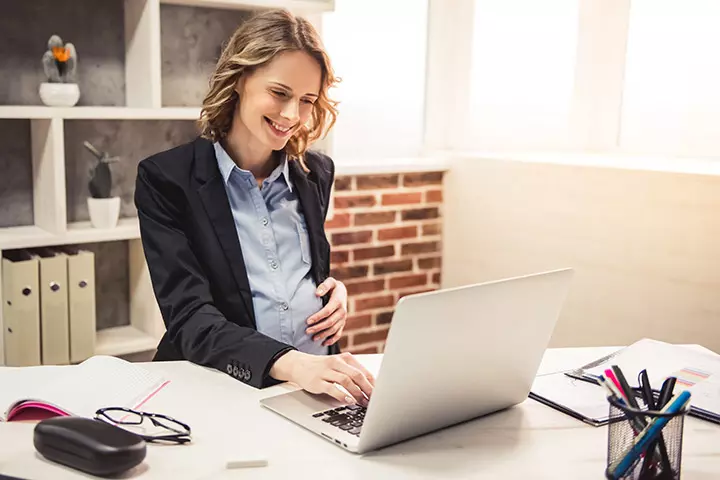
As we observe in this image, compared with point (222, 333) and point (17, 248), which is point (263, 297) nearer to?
point (222, 333)

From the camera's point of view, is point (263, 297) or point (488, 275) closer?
point (263, 297)

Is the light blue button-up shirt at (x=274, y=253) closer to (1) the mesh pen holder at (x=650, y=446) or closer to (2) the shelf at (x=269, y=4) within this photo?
(1) the mesh pen holder at (x=650, y=446)

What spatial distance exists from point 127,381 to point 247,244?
50 centimetres

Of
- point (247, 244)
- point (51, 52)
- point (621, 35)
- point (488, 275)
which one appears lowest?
point (488, 275)

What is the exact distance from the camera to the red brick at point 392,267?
11.3 ft

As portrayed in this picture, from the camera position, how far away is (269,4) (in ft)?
9.11

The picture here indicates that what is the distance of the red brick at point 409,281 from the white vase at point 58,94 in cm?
156

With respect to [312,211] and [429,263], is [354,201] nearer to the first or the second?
[429,263]

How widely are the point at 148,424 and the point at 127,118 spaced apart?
1521 mm

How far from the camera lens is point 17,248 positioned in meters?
2.54

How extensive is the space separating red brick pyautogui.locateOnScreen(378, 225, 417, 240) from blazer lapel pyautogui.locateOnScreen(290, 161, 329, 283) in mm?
1390

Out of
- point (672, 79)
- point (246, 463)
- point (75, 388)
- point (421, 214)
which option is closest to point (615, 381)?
point (246, 463)

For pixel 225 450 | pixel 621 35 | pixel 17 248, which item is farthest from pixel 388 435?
pixel 621 35

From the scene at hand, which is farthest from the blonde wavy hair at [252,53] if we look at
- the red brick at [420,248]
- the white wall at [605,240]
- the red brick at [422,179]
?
the red brick at [420,248]
